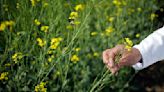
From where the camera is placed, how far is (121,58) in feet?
4.83

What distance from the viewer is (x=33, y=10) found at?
2062 millimetres

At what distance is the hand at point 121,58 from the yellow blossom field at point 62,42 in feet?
0.10

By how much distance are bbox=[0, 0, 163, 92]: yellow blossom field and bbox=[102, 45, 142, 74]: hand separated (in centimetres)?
3

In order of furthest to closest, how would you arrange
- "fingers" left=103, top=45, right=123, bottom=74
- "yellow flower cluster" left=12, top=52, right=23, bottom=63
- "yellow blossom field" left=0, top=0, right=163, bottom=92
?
1. "yellow blossom field" left=0, top=0, right=163, bottom=92
2. "yellow flower cluster" left=12, top=52, right=23, bottom=63
3. "fingers" left=103, top=45, right=123, bottom=74

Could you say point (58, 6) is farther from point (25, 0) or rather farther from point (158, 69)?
point (158, 69)

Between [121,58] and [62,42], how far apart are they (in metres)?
0.68

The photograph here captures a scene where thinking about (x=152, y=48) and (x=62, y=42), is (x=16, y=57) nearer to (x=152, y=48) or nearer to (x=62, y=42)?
(x=62, y=42)

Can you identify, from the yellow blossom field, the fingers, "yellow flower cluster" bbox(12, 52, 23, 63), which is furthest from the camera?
the yellow blossom field

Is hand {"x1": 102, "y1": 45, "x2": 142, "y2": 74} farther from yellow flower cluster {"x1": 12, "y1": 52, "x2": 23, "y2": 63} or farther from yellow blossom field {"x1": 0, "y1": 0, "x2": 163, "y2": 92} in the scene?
yellow flower cluster {"x1": 12, "y1": 52, "x2": 23, "y2": 63}

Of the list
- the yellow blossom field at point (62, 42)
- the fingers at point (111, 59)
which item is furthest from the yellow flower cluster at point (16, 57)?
the fingers at point (111, 59)

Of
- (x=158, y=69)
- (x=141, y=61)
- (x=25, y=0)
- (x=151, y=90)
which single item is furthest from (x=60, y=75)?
(x=158, y=69)

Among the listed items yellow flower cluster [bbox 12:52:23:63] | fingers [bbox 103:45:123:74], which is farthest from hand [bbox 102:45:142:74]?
yellow flower cluster [bbox 12:52:23:63]

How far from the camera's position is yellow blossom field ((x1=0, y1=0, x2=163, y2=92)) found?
1.86 m

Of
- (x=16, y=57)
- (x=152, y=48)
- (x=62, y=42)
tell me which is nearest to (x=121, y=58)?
(x=152, y=48)
